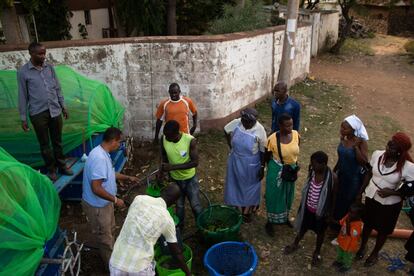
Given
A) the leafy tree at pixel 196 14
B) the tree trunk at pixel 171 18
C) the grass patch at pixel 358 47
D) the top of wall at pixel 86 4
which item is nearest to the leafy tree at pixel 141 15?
the tree trunk at pixel 171 18

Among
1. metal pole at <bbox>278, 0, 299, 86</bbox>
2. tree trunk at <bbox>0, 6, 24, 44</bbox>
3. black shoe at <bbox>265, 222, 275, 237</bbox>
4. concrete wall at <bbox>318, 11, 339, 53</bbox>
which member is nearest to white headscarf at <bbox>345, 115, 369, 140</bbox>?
black shoe at <bbox>265, 222, 275, 237</bbox>

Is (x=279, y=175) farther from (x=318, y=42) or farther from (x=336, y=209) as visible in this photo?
(x=318, y=42)

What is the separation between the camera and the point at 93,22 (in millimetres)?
14508

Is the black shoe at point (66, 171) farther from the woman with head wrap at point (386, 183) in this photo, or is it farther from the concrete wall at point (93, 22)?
the concrete wall at point (93, 22)

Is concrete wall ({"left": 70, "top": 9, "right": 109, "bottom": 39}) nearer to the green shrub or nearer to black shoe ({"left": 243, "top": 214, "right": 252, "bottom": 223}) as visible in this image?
the green shrub

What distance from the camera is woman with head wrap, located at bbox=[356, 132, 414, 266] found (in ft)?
13.4

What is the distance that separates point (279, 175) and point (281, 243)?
0.99 m

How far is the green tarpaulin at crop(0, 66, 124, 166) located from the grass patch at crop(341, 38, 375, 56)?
1396 cm

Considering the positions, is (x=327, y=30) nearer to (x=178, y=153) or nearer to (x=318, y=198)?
(x=318, y=198)

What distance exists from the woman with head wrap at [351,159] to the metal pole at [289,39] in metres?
5.13

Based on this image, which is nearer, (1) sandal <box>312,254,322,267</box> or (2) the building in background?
(1) sandal <box>312,254,322,267</box>

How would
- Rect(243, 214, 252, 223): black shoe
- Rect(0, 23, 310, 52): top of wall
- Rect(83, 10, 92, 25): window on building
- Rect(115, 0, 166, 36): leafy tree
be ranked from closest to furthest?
1. Rect(243, 214, 252, 223): black shoe
2. Rect(0, 23, 310, 52): top of wall
3. Rect(115, 0, 166, 36): leafy tree
4. Rect(83, 10, 92, 25): window on building

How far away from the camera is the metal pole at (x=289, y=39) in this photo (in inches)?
354

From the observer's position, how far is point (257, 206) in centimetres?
552
